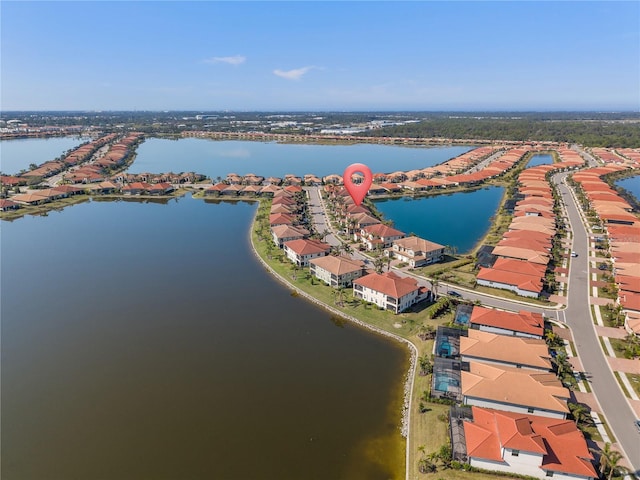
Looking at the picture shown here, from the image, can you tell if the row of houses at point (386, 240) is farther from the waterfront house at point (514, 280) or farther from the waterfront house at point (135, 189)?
the waterfront house at point (135, 189)

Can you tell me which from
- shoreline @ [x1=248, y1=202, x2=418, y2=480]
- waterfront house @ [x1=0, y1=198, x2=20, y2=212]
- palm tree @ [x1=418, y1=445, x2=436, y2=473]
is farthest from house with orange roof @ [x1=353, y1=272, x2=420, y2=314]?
waterfront house @ [x1=0, y1=198, x2=20, y2=212]

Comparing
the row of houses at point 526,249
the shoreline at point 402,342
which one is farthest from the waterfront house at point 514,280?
the shoreline at point 402,342

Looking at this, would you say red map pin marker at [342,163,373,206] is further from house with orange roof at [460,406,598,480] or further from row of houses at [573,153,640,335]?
row of houses at [573,153,640,335]

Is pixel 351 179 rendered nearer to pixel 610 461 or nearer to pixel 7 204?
pixel 610 461

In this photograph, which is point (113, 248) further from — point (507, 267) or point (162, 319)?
point (507, 267)

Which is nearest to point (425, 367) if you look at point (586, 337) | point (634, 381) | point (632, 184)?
point (634, 381)

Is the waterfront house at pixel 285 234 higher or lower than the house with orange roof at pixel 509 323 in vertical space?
higher
